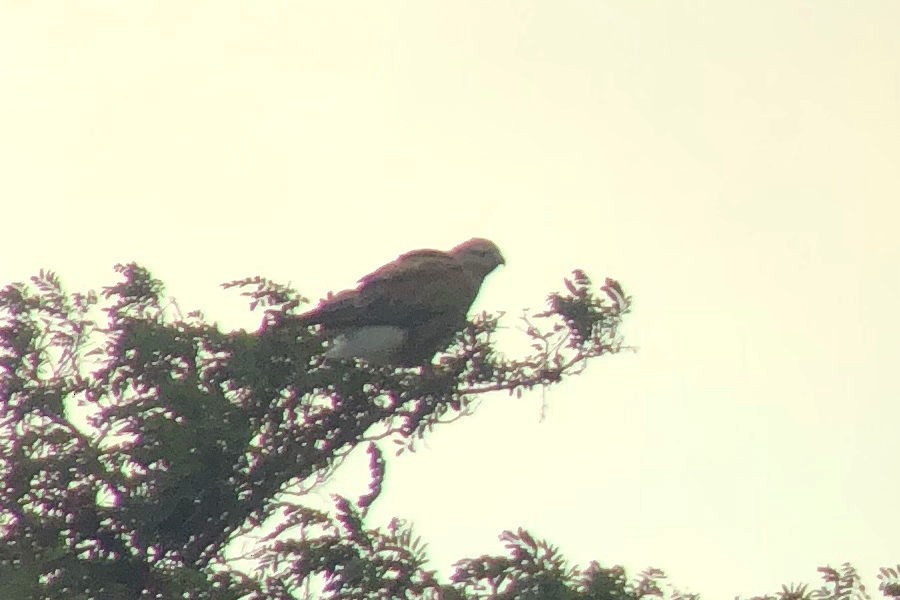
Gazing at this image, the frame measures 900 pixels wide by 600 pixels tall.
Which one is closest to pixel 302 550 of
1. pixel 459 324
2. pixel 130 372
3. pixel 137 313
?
pixel 130 372

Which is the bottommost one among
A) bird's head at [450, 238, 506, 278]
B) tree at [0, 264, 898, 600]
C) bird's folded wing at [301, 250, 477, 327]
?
tree at [0, 264, 898, 600]

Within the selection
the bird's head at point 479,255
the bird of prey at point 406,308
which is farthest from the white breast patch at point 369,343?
the bird's head at point 479,255

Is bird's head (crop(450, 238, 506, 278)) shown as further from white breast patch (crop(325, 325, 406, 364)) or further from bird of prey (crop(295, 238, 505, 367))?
white breast patch (crop(325, 325, 406, 364))

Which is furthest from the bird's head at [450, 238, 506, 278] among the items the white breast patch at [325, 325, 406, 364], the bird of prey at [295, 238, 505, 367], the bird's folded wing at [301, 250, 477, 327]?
the white breast patch at [325, 325, 406, 364]

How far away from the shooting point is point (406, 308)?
7723mm

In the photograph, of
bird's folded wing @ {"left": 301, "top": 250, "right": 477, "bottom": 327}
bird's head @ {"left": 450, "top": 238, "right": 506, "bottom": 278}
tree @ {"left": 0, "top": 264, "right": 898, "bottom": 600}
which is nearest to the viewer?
tree @ {"left": 0, "top": 264, "right": 898, "bottom": 600}

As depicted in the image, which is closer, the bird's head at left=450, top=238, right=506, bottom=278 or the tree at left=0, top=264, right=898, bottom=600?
the tree at left=0, top=264, right=898, bottom=600

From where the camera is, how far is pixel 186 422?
17.2 ft

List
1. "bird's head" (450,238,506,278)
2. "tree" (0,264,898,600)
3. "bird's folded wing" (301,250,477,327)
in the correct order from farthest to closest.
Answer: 1. "bird's head" (450,238,506,278)
2. "bird's folded wing" (301,250,477,327)
3. "tree" (0,264,898,600)

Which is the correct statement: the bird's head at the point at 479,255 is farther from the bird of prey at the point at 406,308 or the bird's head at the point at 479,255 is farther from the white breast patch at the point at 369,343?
the white breast patch at the point at 369,343

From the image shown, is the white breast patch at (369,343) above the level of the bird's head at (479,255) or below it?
below

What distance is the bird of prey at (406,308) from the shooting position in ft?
22.5

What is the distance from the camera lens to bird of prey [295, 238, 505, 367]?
22.5 feet

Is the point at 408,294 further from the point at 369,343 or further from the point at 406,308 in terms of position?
the point at 369,343
